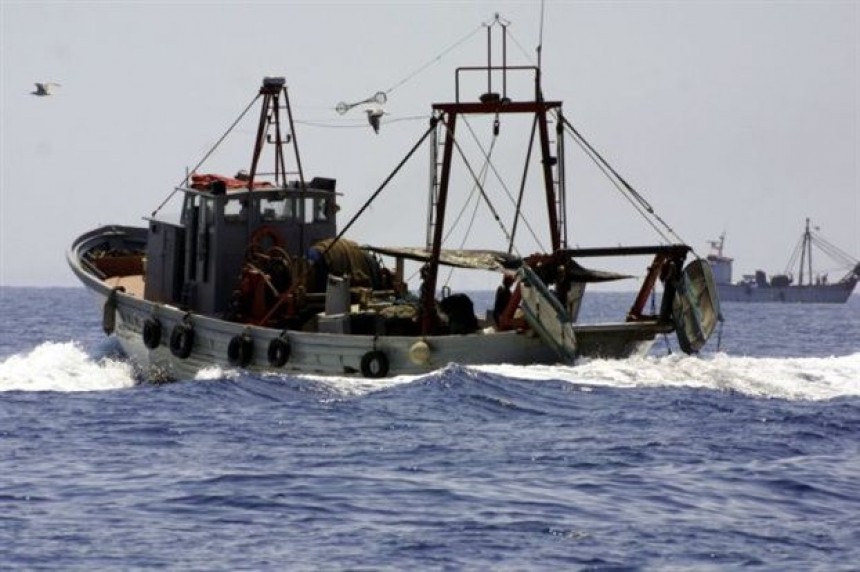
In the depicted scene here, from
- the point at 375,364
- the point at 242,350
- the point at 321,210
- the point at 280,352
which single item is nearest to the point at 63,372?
the point at 242,350

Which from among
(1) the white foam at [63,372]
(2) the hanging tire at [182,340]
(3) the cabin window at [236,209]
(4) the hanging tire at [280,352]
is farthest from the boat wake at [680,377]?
(3) the cabin window at [236,209]

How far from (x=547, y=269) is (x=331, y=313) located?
4500 millimetres

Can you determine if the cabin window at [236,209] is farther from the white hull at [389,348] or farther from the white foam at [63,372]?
the white foam at [63,372]

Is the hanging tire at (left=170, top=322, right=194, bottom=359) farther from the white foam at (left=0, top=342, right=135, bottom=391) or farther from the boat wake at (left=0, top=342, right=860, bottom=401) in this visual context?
the white foam at (left=0, top=342, right=135, bottom=391)

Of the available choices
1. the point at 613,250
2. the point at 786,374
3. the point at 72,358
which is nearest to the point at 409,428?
the point at 613,250

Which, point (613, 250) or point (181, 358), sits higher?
point (613, 250)

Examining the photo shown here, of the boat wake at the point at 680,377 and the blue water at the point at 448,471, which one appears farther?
the boat wake at the point at 680,377

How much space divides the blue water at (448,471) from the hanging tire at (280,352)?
1.09 m

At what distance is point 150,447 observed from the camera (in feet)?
74.5

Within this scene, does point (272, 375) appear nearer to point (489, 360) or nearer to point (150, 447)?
point (489, 360)

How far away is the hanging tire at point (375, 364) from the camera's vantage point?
3097 cm

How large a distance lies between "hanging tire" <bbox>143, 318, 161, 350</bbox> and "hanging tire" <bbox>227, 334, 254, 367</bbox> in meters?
2.80

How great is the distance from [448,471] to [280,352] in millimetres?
11923

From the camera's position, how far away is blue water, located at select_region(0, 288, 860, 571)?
16.7 metres
